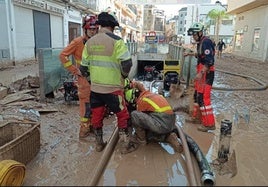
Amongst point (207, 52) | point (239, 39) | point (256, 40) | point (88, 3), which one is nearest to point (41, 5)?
point (88, 3)

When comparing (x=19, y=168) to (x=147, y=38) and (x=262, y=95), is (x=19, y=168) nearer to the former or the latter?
(x=262, y=95)

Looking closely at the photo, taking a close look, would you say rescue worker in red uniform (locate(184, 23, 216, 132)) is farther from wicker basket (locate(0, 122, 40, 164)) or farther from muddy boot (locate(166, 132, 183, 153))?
wicker basket (locate(0, 122, 40, 164))

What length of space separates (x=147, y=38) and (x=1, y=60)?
74.4 ft

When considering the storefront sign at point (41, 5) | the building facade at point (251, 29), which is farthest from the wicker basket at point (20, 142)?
the building facade at point (251, 29)

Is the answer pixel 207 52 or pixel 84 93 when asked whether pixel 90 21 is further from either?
pixel 207 52

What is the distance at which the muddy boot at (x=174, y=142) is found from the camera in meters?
3.58

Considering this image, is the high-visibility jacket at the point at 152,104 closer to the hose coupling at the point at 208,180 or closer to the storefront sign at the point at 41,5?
the hose coupling at the point at 208,180

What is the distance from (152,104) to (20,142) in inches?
71.3

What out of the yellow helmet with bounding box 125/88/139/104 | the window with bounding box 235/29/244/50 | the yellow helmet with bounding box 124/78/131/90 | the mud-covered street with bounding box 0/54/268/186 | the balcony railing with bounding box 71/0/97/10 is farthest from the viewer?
the window with bounding box 235/29/244/50

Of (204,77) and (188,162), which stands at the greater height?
(204,77)

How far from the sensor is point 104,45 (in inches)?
128

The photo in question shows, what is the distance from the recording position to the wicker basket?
3154 millimetres

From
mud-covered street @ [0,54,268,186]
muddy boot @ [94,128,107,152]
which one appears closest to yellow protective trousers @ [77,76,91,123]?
mud-covered street @ [0,54,268,186]

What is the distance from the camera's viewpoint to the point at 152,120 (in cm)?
355
